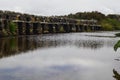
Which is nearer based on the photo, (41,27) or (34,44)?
(34,44)

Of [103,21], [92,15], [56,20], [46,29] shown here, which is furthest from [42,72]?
[92,15]

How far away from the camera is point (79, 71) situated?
16656mm

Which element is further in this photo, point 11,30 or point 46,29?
point 46,29

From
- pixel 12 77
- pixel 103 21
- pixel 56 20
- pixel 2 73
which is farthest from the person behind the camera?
pixel 103 21

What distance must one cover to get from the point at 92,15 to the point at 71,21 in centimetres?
5393

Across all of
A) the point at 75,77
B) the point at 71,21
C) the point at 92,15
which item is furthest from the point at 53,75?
the point at 92,15

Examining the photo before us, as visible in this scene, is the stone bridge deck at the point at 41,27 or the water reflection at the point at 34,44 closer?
the water reflection at the point at 34,44

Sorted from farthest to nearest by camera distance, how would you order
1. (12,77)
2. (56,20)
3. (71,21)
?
(71,21) → (56,20) → (12,77)

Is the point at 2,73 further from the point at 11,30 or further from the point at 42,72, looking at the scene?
the point at 11,30

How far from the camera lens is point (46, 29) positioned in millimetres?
91625

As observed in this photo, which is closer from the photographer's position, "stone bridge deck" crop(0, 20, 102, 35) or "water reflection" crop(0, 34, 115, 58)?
"water reflection" crop(0, 34, 115, 58)

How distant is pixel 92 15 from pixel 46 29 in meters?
83.0

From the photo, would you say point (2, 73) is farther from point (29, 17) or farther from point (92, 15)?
point (92, 15)

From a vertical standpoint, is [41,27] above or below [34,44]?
below
